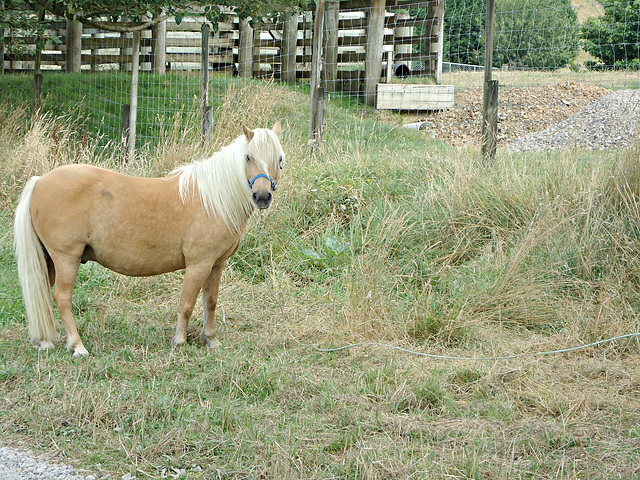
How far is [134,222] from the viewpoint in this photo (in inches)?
172

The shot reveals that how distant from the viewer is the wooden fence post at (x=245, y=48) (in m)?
12.1

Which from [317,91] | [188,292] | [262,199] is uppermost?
[317,91]

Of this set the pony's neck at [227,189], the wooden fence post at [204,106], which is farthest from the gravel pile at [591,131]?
the wooden fence post at [204,106]

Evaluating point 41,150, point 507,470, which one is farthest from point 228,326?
point 41,150

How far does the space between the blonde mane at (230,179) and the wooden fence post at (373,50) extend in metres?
7.60

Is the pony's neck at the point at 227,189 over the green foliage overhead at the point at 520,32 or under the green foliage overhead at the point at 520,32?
under

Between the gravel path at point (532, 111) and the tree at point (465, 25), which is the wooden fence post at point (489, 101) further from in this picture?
the gravel path at point (532, 111)

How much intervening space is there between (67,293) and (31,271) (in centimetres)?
29

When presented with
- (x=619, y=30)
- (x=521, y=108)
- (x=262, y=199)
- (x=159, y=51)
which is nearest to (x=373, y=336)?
(x=262, y=199)

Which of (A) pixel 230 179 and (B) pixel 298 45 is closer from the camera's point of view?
(A) pixel 230 179

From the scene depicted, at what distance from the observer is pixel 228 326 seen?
5.10 meters

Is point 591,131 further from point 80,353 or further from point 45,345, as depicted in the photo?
point 45,345

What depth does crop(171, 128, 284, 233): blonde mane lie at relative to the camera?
4.21 meters

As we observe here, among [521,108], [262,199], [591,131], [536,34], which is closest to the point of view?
[262,199]
